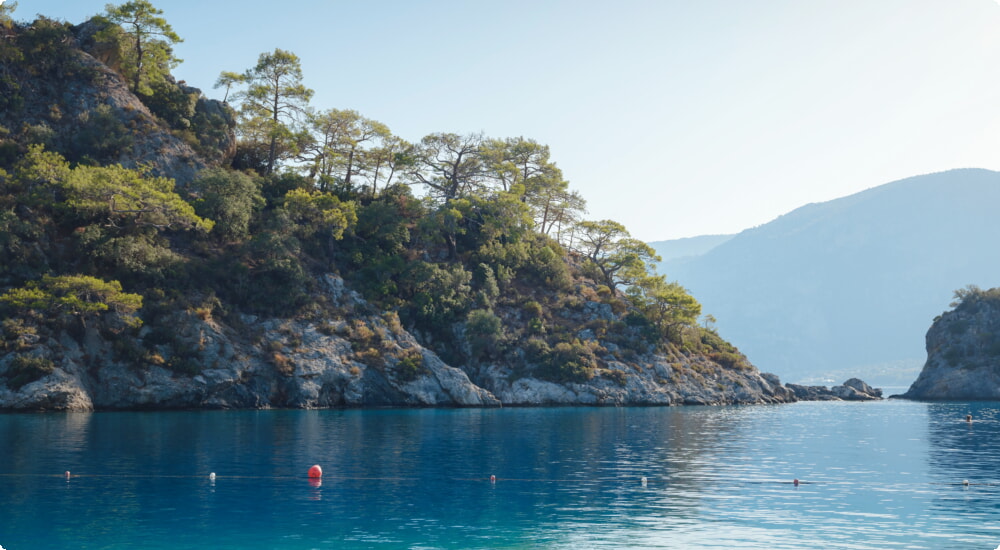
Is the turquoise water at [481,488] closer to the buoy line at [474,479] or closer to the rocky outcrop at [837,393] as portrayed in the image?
the buoy line at [474,479]

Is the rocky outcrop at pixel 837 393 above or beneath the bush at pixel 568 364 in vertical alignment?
beneath

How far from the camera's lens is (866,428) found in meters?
76.6

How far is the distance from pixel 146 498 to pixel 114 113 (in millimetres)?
90786

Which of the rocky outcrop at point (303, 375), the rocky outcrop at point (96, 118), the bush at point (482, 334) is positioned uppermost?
the rocky outcrop at point (96, 118)

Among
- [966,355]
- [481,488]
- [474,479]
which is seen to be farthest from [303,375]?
[966,355]

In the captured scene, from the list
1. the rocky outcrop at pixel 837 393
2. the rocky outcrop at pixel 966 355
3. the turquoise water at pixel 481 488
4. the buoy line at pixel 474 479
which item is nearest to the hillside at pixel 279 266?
the rocky outcrop at pixel 837 393

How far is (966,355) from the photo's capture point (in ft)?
500

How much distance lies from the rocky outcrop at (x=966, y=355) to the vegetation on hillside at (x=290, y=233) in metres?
51.8

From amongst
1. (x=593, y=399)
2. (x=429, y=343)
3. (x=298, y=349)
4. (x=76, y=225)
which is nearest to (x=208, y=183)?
(x=76, y=225)

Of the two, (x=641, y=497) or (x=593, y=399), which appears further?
(x=593, y=399)

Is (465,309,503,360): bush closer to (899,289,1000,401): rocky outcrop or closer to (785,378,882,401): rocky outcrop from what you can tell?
(785,378,882,401): rocky outcrop

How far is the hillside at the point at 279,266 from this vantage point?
8375 centimetres

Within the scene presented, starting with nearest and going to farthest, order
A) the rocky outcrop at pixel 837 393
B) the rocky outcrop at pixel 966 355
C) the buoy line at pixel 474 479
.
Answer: the buoy line at pixel 474 479
the rocky outcrop at pixel 966 355
the rocky outcrop at pixel 837 393

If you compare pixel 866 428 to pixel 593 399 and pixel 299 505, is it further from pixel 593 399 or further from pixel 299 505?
pixel 299 505
